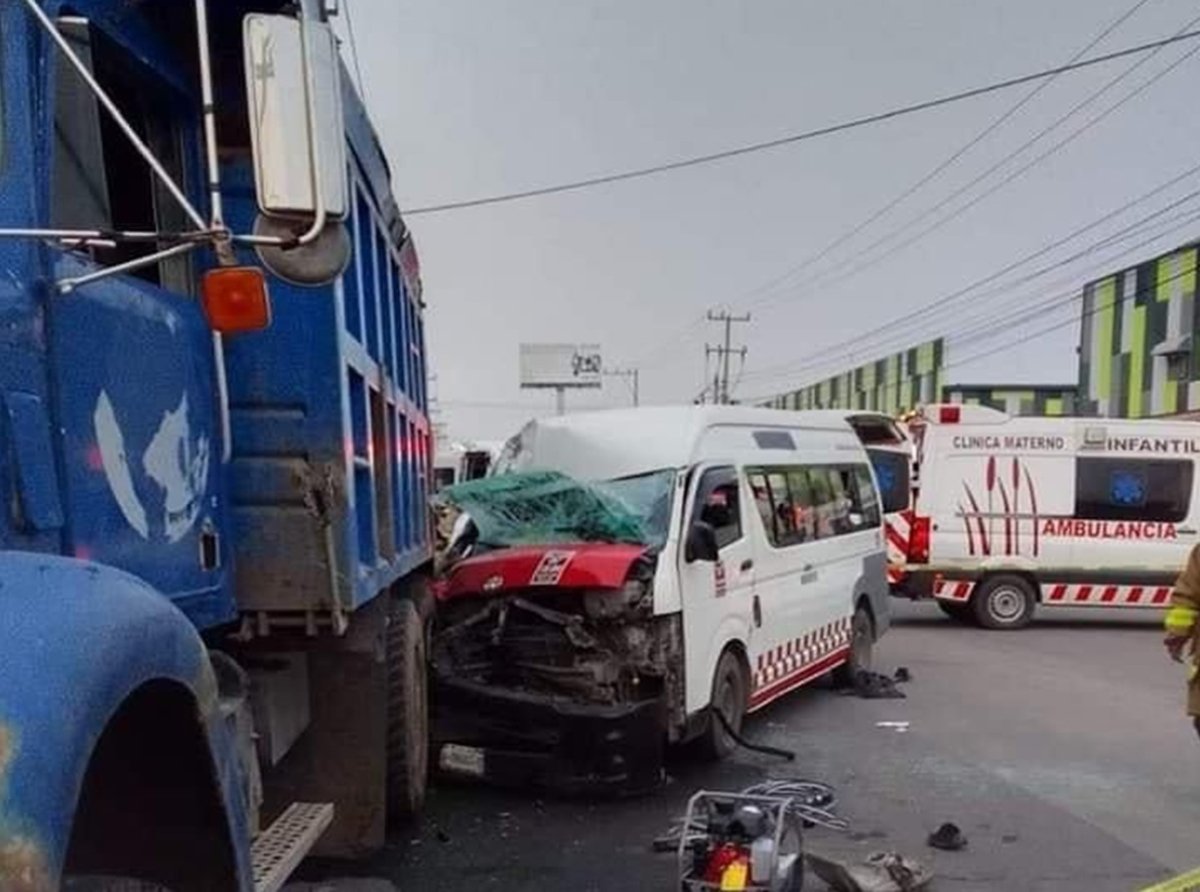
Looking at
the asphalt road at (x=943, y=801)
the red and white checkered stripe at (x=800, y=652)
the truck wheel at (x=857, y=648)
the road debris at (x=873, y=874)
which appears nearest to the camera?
the road debris at (x=873, y=874)

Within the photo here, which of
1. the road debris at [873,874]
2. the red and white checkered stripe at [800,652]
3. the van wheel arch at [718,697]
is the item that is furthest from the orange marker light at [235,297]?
the red and white checkered stripe at [800,652]

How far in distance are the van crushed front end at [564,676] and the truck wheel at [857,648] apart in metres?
4.01

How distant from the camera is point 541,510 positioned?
7.55m

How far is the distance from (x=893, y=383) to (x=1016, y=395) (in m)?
5.87

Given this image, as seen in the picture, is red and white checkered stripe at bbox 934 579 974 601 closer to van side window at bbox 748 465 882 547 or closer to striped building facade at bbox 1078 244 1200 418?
van side window at bbox 748 465 882 547

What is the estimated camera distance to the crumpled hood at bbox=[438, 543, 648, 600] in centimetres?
648

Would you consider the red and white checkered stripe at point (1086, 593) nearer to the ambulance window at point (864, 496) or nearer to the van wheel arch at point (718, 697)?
the ambulance window at point (864, 496)

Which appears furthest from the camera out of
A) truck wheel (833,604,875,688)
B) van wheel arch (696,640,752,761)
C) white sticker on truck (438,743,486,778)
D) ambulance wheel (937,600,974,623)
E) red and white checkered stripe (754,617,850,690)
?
ambulance wheel (937,600,974,623)

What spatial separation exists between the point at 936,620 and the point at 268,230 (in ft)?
50.4

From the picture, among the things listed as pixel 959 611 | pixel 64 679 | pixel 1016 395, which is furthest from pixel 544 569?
pixel 1016 395

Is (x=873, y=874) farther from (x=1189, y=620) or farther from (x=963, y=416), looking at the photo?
(x=963, y=416)

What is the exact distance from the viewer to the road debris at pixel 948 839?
583cm

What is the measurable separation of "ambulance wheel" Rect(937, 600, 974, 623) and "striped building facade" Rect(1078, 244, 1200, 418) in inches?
551

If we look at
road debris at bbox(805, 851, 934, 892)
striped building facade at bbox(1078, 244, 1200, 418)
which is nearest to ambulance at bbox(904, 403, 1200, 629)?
road debris at bbox(805, 851, 934, 892)
